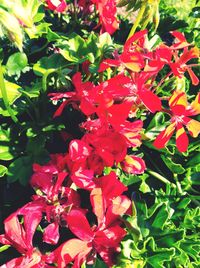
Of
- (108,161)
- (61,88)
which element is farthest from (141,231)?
(61,88)

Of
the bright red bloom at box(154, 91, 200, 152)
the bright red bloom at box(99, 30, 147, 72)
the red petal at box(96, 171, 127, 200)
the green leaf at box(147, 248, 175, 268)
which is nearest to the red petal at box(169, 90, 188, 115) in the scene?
the bright red bloom at box(154, 91, 200, 152)

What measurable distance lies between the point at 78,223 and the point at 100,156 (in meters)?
0.16

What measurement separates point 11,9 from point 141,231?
57 cm

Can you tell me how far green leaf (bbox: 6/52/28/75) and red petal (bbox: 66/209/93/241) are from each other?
50 centimetres

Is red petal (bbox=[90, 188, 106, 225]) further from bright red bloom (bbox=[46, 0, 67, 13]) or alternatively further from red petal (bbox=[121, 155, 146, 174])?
bright red bloom (bbox=[46, 0, 67, 13])

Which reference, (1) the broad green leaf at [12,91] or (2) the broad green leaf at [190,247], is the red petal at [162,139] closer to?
(2) the broad green leaf at [190,247]

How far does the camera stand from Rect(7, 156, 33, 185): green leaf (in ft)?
3.72

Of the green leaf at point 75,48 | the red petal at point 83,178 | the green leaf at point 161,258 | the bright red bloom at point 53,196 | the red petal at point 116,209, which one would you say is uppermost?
the green leaf at point 75,48

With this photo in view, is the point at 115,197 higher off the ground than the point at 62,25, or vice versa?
the point at 62,25

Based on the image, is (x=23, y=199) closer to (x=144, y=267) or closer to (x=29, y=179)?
(x=29, y=179)

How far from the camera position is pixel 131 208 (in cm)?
106

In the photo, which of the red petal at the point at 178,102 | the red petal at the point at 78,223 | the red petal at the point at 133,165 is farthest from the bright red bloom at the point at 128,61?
the red petal at the point at 78,223

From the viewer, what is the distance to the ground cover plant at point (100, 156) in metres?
0.98

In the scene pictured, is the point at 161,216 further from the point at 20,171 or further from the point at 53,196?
the point at 20,171
